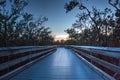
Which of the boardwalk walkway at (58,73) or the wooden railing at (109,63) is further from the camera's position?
the boardwalk walkway at (58,73)

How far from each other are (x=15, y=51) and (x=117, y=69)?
3.85 metres

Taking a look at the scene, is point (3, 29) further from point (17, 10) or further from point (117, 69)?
point (117, 69)

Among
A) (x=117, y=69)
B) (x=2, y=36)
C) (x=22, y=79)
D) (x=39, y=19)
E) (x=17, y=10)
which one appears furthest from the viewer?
(x=39, y=19)

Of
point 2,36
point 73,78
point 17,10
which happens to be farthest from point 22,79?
point 17,10

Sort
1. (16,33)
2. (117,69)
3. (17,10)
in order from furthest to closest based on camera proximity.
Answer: (16,33) → (17,10) → (117,69)

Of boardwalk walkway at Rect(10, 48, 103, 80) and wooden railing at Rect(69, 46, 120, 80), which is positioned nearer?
wooden railing at Rect(69, 46, 120, 80)

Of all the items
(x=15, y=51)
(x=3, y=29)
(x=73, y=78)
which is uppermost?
(x=3, y=29)

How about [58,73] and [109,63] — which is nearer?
[109,63]

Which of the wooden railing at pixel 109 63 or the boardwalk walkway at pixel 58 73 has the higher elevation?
the wooden railing at pixel 109 63

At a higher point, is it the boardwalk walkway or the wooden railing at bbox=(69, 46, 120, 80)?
the wooden railing at bbox=(69, 46, 120, 80)

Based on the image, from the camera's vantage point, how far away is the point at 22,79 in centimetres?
762

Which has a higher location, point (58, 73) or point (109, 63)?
point (109, 63)

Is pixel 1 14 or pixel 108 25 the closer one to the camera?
pixel 1 14

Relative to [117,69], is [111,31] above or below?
above
